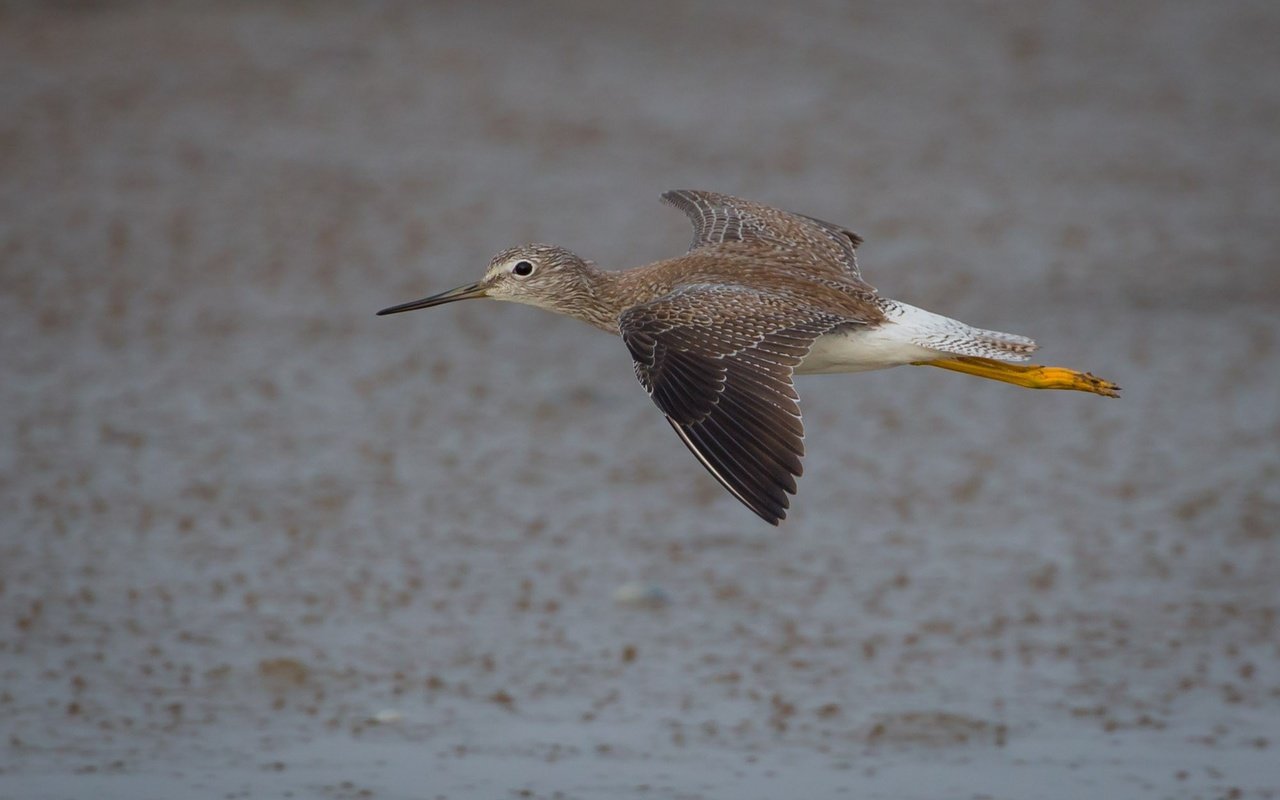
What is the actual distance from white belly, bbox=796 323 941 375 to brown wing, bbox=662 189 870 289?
804mm

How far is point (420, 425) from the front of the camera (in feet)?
34.0

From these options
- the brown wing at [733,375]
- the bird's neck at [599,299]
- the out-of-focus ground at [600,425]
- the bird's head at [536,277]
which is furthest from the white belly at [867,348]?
the out-of-focus ground at [600,425]

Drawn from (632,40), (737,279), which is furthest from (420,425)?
(632,40)

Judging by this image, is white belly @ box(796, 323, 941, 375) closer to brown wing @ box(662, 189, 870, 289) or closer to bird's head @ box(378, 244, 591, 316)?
brown wing @ box(662, 189, 870, 289)

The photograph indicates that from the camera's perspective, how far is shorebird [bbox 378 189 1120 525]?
19.0 ft

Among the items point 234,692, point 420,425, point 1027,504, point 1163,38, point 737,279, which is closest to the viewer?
point 737,279

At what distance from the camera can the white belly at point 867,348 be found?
652 cm

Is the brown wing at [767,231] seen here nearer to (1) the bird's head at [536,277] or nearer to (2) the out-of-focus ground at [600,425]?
(1) the bird's head at [536,277]

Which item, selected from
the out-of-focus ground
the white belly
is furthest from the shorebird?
the out-of-focus ground

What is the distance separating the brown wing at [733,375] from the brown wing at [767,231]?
39.3 inches

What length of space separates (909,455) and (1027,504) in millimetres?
754

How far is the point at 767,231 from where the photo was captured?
25.0 feet

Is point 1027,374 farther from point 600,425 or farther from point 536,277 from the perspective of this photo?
point 600,425

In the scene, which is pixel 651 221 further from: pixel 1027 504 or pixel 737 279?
pixel 737 279
